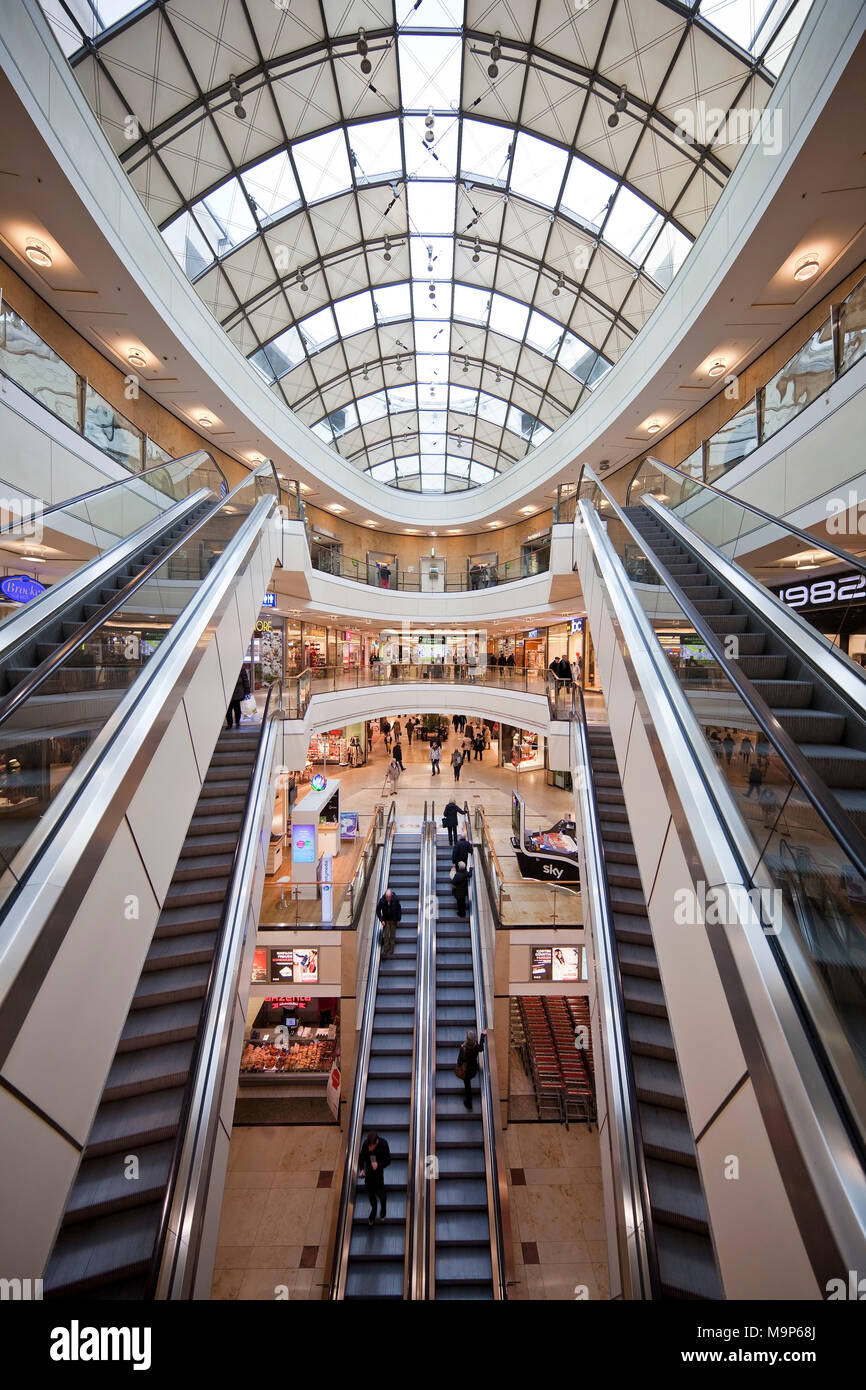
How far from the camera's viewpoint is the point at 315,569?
663 inches

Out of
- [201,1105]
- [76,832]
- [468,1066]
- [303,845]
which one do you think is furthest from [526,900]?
[76,832]

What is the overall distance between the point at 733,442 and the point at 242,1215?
13.5 m

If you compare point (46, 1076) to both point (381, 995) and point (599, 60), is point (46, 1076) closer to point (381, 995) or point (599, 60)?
point (381, 995)

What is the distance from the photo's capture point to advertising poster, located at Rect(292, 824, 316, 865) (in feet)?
36.6

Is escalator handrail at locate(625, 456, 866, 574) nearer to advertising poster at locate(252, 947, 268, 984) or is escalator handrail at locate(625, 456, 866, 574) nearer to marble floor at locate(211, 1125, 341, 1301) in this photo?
marble floor at locate(211, 1125, 341, 1301)

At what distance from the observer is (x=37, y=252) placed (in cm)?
837

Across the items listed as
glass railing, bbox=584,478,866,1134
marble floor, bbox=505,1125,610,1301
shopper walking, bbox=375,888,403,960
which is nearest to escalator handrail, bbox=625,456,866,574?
glass railing, bbox=584,478,866,1134

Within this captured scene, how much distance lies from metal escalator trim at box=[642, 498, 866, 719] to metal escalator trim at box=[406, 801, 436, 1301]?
6.20m

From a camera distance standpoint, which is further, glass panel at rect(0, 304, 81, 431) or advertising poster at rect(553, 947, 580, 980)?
advertising poster at rect(553, 947, 580, 980)

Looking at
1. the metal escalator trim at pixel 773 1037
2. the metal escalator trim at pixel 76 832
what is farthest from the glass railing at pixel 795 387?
the metal escalator trim at pixel 76 832

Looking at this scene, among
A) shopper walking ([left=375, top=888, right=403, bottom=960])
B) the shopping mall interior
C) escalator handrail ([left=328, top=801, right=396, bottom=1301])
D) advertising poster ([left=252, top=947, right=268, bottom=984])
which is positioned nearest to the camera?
the shopping mall interior
